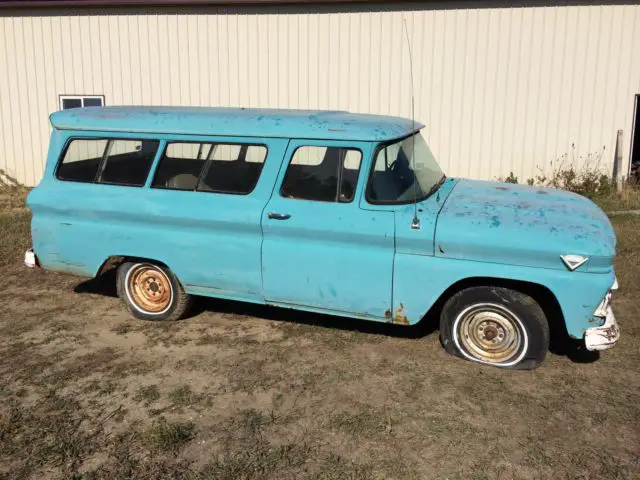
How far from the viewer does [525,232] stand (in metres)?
4.60

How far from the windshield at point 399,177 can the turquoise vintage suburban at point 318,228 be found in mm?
14

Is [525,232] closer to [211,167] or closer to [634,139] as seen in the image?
[211,167]

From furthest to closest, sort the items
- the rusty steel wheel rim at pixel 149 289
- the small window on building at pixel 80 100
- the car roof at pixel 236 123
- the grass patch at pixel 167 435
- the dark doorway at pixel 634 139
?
the small window on building at pixel 80 100
the dark doorway at pixel 634 139
the rusty steel wheel rim at pixel 149 289
the car roof at pixel 236 123
the grass patch at pixel 167 435

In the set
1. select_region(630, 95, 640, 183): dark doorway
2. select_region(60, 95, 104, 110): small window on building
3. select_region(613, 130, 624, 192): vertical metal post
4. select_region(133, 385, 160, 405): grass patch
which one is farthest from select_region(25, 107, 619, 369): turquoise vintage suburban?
select_region(60, 95, 104, 110): small window on building

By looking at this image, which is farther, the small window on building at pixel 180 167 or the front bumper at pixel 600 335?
the small window on building at pixel 180 167

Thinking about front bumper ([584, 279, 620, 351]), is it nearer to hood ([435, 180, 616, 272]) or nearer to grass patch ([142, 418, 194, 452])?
hood ([435, 180, 616, 272])

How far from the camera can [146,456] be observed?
3.87 meters

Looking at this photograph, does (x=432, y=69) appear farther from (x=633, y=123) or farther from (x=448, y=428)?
(x=448, y=428)

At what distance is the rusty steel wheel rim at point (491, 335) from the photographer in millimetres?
4863

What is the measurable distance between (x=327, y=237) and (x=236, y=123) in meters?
A: 1.27

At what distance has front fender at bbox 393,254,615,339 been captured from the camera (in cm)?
449

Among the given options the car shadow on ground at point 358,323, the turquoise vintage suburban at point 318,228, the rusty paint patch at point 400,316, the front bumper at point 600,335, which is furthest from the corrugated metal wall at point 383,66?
the front bumper at point 600,335

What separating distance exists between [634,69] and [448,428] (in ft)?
28.2

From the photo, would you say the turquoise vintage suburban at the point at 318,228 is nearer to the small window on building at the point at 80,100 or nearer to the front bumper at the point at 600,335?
the front bumper at the point at 600,335
